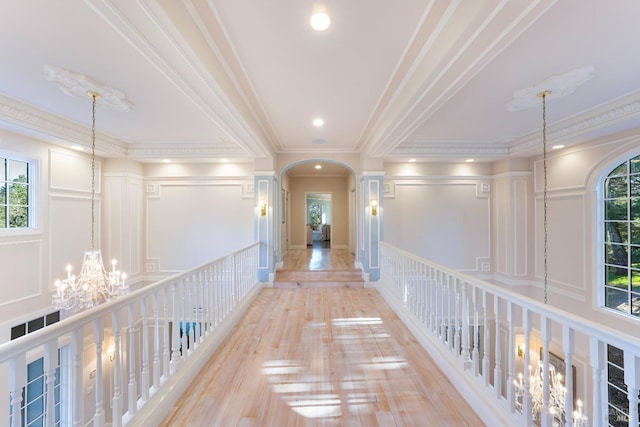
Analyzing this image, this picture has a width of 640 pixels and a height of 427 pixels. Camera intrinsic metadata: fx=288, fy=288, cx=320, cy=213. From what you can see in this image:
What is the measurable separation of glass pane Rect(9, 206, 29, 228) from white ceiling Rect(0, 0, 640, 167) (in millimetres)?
1143

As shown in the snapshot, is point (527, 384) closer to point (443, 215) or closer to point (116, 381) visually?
point (116, 381)

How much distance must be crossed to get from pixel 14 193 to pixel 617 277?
9187 mm

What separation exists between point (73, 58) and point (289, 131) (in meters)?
2.89

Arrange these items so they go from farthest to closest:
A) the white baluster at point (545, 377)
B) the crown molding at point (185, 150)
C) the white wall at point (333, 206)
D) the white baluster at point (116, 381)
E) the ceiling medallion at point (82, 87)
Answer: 1. the white wall at point (333, 206)
2. the crown molding at point (185, 150)
3. the ceiling medallion at point (82, 87)
4. the white baluster at point (116, 381)
5. the white baluster at point (545, 377)

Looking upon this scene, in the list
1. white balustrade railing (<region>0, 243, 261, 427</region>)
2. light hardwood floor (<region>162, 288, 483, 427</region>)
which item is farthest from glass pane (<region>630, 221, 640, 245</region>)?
white balustrade railing (<region>0, 243, 261, 427</region>)

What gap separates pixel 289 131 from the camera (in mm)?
4973

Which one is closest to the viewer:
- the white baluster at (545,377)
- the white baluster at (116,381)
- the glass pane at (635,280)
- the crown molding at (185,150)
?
the white baluster at (545,377)

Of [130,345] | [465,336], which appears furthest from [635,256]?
[130,345]

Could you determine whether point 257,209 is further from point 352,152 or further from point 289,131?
point 352,152

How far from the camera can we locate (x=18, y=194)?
4.35m

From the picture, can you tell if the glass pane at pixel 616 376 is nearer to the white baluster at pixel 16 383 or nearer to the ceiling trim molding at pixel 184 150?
the white baluster at pixel 16 383

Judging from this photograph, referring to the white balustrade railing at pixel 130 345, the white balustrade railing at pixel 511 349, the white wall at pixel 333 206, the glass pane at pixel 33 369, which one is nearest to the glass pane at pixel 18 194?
the white balustrade railing at pixel 130 345

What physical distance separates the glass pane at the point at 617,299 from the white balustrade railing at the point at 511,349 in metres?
0.67

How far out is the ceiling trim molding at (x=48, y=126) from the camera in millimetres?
3668
